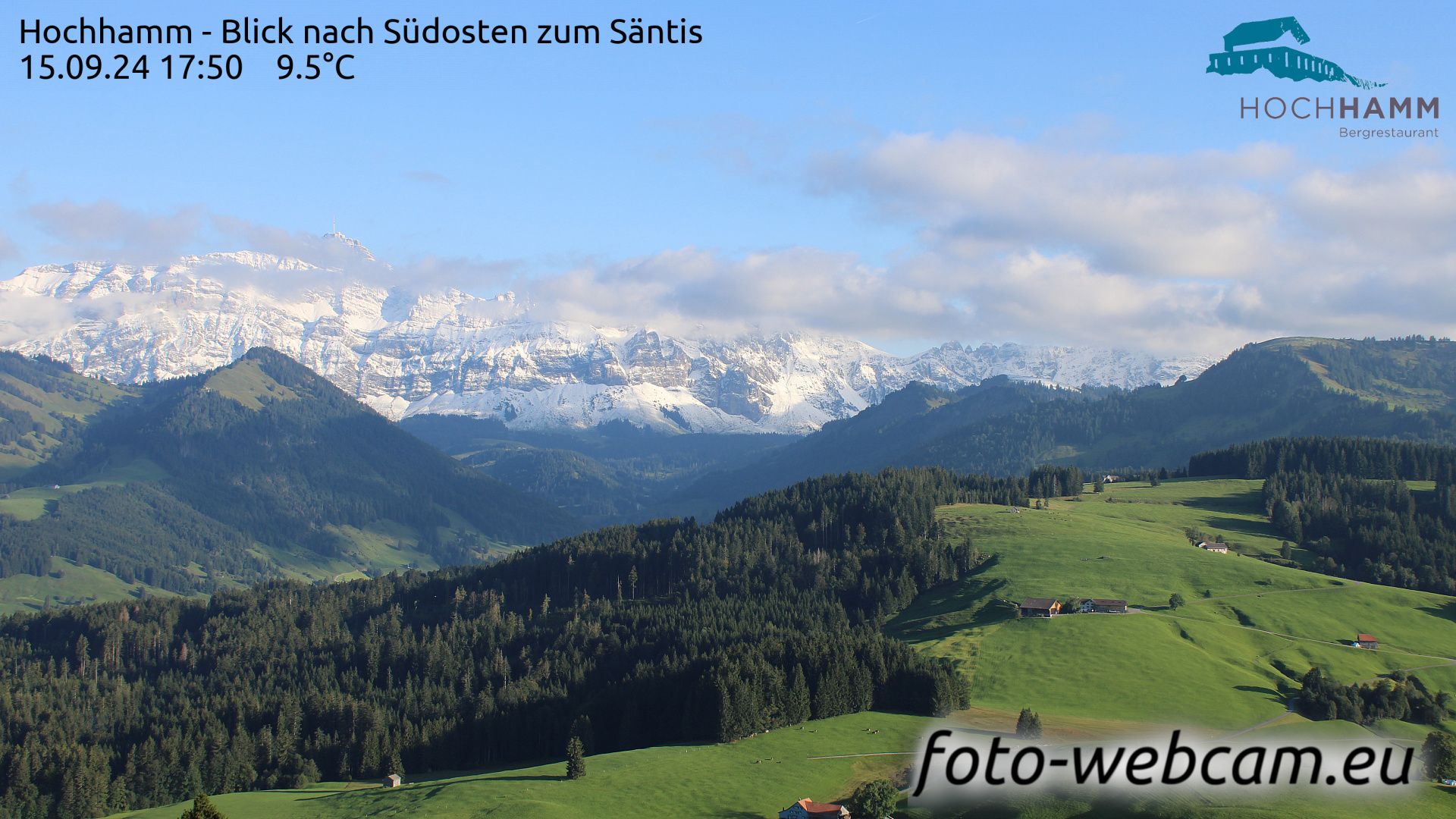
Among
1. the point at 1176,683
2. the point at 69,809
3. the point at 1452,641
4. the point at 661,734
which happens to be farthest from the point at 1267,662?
the point at 69,809

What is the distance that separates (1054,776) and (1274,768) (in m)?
20.7

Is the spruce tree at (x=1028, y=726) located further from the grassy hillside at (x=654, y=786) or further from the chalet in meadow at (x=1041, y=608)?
the chalet in meadow at (x=1041, y=608)

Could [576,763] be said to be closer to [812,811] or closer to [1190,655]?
[812,811]

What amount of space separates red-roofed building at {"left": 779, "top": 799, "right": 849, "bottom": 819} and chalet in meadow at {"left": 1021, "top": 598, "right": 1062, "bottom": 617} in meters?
84.8

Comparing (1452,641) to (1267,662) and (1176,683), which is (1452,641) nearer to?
(1267,662)

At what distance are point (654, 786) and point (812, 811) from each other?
21728 millimetres

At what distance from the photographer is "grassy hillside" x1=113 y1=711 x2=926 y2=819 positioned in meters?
126

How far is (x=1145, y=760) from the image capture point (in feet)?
431

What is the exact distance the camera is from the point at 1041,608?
643 feet

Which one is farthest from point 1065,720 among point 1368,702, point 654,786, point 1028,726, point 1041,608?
point 654,786

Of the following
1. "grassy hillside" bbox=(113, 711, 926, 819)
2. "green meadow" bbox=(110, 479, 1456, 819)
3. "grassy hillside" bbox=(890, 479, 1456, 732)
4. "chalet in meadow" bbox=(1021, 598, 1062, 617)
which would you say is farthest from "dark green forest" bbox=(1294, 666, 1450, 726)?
"grassy hillside" bbox=(113, 711, 926, 819)

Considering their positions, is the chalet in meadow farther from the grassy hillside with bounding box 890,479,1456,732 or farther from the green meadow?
the green meadow

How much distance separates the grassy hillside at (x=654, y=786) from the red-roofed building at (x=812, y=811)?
3580 millimetres

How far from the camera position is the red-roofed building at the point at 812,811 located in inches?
4624
